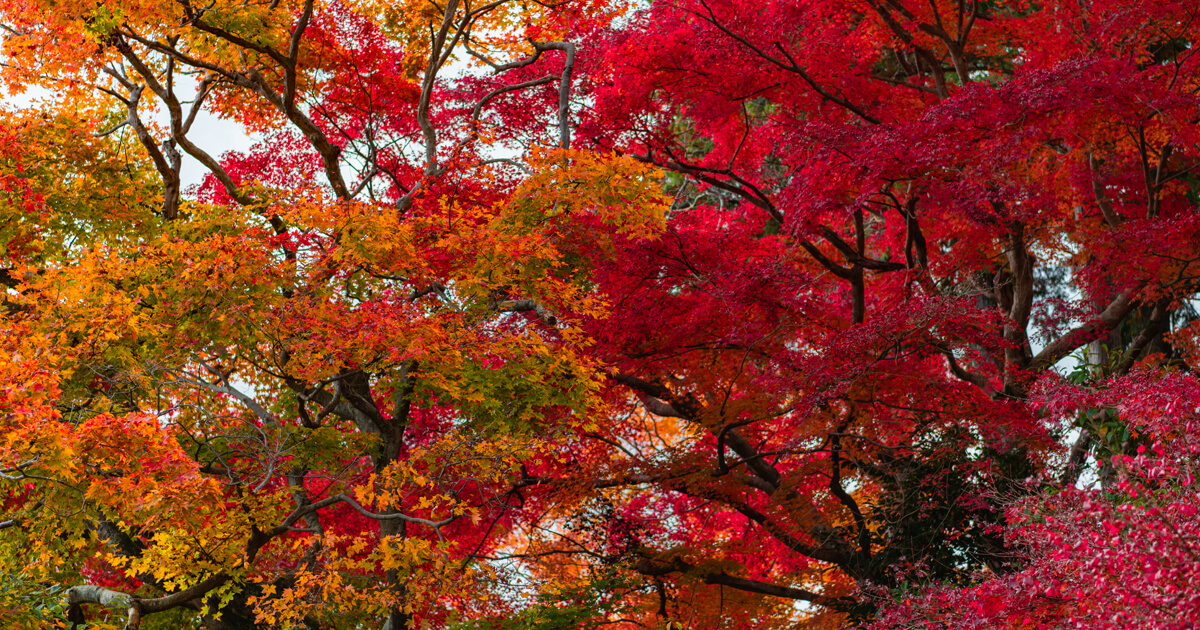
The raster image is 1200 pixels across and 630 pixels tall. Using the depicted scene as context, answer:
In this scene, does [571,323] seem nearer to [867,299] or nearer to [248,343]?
[248,343]

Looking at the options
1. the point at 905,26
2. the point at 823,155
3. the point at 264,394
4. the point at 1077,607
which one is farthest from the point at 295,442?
the point at 905,26

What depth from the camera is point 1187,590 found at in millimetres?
3971

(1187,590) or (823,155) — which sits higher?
(823,155)

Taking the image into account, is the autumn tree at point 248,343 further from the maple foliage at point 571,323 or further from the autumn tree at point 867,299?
the autumn tree at point 867,299

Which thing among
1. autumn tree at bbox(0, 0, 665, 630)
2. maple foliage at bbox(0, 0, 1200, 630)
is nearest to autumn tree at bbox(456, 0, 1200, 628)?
maple foliage at bbox(0, 0, 1200, 630)

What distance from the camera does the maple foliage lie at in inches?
265

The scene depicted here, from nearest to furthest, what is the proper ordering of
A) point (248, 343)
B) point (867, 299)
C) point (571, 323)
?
point (248, 343)
point (571, 323)
point (867, 299)

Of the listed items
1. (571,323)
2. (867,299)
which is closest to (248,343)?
(571,323)

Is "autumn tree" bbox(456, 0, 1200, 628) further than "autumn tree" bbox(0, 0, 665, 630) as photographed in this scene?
Yes

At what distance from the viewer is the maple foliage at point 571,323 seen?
22.1ft

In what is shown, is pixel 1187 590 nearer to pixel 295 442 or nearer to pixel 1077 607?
pixel 1077 607

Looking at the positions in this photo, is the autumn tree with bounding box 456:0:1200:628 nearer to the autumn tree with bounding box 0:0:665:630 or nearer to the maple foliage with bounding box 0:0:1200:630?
the maple foliage with bounding box 0:0:1200:630

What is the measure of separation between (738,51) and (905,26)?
8.56ft

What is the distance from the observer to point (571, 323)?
8062mm
